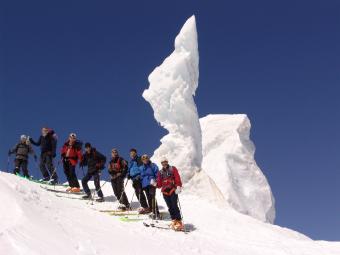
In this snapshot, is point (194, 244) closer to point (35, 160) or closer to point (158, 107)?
point (35, 160)

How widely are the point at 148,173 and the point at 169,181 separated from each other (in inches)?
43.9

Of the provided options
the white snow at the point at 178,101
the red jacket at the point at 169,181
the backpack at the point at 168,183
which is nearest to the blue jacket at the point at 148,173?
the red jacket at the point at 169,181

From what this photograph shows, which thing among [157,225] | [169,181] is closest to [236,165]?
[169,181]

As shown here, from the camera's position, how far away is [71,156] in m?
17.8

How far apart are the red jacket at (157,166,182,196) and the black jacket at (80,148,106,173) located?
288cm

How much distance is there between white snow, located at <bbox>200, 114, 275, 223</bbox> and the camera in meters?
57.4

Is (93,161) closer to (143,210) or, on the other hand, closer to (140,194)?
(140,194)

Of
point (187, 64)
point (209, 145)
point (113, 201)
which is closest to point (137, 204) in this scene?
point (113, 201)

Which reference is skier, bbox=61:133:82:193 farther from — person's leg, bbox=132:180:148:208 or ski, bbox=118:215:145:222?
ski, bbox=118:215:145:222

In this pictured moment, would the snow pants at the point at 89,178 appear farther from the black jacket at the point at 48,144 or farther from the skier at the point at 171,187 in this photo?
the skier at the point at 171,187

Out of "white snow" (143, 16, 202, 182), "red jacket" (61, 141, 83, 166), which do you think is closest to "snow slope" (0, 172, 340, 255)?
"red jacket" (61, 141, 83, 166)

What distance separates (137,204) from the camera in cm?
1811

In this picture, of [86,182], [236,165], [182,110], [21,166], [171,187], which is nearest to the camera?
[171,187]

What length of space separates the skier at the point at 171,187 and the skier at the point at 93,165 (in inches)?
111
